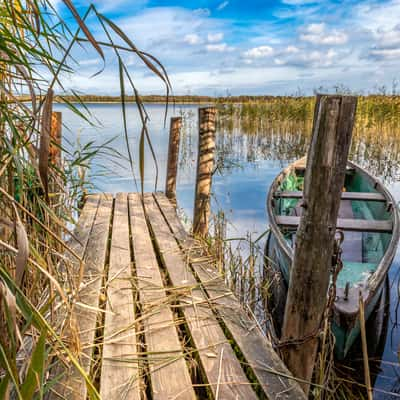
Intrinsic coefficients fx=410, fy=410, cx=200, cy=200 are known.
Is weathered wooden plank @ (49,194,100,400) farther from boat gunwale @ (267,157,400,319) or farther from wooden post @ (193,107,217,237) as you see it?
boat gunwale @ (267,157,400,319)

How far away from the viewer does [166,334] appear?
1.89 meters

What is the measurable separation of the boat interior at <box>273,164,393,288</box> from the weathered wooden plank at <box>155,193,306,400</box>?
0.95 meters

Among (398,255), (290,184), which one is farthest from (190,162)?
(398,255)

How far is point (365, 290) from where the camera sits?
294cm

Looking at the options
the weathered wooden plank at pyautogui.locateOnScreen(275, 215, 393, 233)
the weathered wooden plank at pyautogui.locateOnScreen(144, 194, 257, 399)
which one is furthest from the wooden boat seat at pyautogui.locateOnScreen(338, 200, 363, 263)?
the weathered wooden plank at pyautogui.locateOnScreen(144, 194, 257, 399)

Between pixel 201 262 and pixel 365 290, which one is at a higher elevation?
pixel 201 262

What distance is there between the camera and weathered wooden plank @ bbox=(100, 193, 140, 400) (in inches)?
59.9

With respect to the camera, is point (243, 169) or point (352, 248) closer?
point (352, 248)

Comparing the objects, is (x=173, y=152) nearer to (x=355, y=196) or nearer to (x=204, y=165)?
(x=204, y=165)

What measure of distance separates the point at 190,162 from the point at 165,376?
440 inches

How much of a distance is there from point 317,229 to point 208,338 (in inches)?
30.0

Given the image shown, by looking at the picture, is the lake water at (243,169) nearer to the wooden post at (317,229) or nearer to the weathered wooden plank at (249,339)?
the wooden post at (317,229)

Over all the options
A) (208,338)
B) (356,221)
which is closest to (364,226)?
(356,221)

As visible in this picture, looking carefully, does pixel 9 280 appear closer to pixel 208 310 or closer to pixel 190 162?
pixel 208 310
